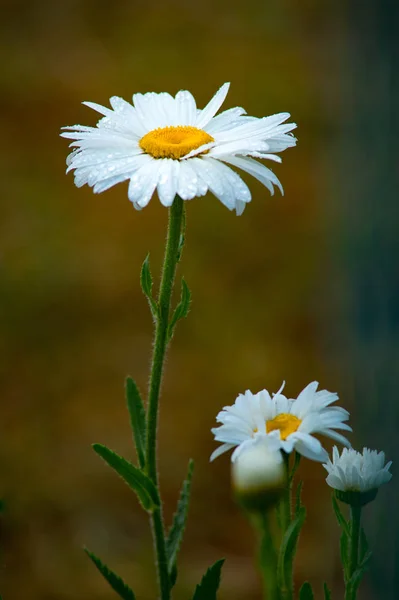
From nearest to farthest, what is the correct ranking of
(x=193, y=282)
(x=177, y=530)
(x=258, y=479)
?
(x=258, y=479) → (x=177, y=530) → (x=193, y=282)

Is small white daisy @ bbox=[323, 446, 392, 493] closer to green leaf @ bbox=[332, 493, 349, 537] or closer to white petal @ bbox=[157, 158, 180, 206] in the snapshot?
green leaf @ bbox=[332, 493, 349, 537]

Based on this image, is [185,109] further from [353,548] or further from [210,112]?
[353,548]

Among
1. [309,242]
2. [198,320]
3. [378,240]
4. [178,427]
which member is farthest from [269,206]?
[378,240]

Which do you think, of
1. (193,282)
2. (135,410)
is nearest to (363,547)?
(135,410)

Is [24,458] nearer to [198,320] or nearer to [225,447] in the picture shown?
[198,320]

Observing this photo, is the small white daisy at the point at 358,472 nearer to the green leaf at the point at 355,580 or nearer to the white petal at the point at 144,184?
the green leaf at the point at 355,580
